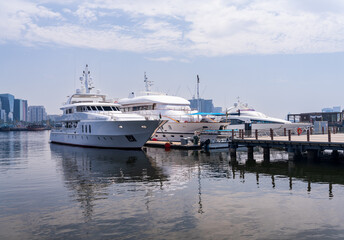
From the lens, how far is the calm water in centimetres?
1167

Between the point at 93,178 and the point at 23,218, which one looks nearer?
the point at 23,218

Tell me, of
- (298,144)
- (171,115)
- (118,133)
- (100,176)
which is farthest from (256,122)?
(100,176)

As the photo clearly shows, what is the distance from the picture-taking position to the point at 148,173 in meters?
23.8

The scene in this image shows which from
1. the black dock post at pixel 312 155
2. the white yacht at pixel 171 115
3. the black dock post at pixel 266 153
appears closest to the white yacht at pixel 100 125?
the white yacht at pixel 171 115

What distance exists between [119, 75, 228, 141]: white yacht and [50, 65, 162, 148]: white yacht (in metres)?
3.97

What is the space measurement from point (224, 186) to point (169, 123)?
96.2 ft

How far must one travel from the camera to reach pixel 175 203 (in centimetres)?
1521

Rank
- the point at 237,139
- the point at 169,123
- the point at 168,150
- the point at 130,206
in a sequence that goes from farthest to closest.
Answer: the point at 169,123
the point at 168,150
the point at 237,139
the point at 130,206

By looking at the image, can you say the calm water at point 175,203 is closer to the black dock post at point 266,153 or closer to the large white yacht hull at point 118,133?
the black dock post at point 266,153

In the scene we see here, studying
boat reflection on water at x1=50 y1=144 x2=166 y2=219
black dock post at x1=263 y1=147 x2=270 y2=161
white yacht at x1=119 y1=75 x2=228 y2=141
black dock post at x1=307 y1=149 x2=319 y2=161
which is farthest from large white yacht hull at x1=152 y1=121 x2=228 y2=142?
black dock post at x1=307 y1=149 x2=319 y2=161

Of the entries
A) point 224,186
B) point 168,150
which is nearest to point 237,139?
point 168,150

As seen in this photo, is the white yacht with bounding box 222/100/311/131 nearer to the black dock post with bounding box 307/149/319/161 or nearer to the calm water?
the black dock post with bounding box 307/149/319/161

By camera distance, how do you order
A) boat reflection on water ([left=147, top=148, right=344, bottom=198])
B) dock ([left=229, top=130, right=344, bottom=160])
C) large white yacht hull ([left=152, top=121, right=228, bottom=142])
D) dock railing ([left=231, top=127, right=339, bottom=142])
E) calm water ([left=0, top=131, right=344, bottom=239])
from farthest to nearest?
large white yacht hull ([left=152, top=121, right=228, bottom=142])
dock railing ([left=231, top=127, right=339, bottom=142])
dock ([left=229, top=130, right=344, bottom=160])
boat reflection on water ([left=147, top=148, right=344, bottom=198])
calm water ([left=0, top=131, right=344, bottom=239])

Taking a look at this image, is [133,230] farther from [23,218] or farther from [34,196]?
[34,196]
